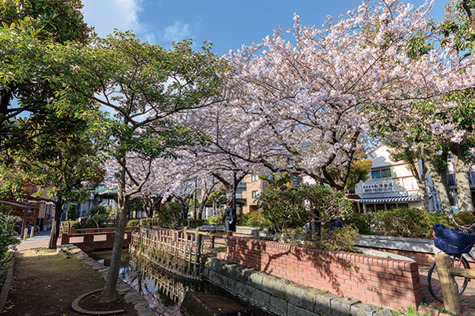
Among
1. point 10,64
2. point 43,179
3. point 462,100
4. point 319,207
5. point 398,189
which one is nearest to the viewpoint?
point 10,64

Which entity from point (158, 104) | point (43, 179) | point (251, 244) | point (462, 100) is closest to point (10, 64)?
point (158, 104)

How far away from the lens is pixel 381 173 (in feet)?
98.0

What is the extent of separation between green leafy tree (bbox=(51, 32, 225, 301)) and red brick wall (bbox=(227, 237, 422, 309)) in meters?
4.26

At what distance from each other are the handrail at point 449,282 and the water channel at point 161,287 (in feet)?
13.0

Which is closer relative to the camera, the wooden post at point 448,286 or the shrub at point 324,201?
the wooden post at point 448,286

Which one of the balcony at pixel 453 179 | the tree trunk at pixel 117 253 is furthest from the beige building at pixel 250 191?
the tree trunk at pixel 117 253

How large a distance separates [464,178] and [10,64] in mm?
19272

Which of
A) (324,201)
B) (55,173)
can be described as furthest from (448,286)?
(55,173)

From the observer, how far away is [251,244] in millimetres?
8078

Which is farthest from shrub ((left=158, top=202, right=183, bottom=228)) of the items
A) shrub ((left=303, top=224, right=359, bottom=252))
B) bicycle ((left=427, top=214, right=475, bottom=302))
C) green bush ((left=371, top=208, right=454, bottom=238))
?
bicycle ((left=427, top=214, right=475, bottom=302))

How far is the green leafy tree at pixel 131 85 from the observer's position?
570cm

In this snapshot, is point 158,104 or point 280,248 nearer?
point 280,248

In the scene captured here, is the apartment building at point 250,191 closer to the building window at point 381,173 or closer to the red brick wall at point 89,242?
the building window at point 381,173

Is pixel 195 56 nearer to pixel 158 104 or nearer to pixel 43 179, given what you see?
pixel 158 104
